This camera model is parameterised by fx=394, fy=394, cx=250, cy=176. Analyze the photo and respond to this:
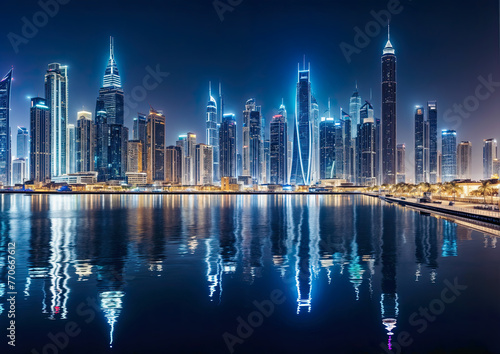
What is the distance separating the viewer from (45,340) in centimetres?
1391

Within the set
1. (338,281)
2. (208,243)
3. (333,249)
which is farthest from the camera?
(208,243)

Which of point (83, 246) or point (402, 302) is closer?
point (402, 302)

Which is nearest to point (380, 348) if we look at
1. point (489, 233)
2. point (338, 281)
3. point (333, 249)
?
point (338, 281)

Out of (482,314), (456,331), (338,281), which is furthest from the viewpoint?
(338,281)

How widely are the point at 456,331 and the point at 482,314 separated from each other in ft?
8.88

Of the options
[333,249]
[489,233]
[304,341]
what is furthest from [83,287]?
[489,233]

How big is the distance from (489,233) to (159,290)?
124 feet

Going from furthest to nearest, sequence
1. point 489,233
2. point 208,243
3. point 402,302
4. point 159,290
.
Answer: point 489,233, point 208,243, point 159,290, point 402,302

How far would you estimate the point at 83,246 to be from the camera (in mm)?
35875

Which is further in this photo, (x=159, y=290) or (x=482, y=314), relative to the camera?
(x=159, y=290)

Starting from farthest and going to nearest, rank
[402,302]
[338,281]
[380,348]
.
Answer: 1. [338,281]
2. [402,302]
3. [380,348]

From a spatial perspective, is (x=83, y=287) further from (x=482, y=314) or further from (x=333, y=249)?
(x=333, y=249)

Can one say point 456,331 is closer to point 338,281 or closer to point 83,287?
point 338,281

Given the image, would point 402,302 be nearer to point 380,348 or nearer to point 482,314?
point 482,314
